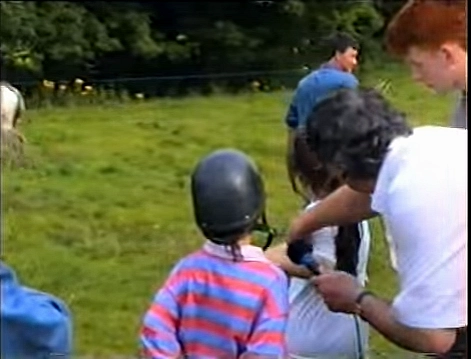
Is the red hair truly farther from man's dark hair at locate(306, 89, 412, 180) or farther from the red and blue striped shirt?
the red and blue striped shirt

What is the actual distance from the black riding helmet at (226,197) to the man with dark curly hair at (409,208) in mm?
191

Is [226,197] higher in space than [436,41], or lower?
lower

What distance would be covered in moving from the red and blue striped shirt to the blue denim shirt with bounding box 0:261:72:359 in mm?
410

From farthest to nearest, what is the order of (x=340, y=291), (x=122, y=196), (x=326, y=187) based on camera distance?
(x=122, y=196) → (x=326, y=187) → (x=340, y=291)

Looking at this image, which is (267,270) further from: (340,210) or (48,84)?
(48,84)

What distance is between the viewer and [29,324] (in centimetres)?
194

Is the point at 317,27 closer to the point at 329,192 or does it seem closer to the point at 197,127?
the point at 197,127

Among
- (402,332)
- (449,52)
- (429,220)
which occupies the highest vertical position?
(449,52)

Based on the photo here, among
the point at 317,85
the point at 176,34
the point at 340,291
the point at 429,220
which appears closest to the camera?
the point at 429,220

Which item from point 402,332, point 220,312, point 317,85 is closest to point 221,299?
point 220,312

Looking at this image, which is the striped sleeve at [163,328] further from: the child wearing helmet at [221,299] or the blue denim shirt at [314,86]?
the blue denim shirt at [314,86]

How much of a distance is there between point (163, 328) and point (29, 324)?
509mm

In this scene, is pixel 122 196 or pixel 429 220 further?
pixel 122 196

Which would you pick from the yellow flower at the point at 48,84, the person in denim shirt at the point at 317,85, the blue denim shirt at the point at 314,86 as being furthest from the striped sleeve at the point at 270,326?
the yellow flower at the point at 48,84
